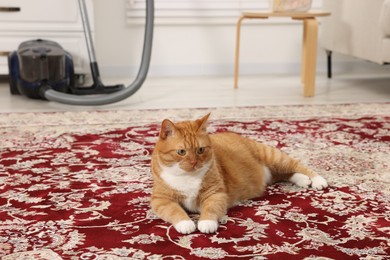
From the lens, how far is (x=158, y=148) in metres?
1.61

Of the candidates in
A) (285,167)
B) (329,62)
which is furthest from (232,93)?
(285,167)

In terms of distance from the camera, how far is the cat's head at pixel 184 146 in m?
1.55

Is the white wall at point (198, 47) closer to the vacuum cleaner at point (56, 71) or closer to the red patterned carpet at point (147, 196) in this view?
the vacuum cleaner at point (56, 71)

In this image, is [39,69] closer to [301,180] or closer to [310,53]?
[310,53]

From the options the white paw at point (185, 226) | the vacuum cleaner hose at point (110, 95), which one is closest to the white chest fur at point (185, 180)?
the white paw at point (185, 226)

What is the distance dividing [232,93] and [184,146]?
2193mm

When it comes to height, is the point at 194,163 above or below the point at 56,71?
below

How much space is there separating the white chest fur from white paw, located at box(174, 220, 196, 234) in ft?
0.33

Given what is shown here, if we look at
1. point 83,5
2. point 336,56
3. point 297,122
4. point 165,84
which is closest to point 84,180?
point 297,122

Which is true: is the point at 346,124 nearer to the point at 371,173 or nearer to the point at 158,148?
the point at 371,173

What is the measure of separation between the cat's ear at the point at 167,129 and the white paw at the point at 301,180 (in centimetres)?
53

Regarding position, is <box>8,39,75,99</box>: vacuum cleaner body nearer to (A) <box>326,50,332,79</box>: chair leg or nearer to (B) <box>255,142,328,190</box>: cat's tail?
(B) <box>255,142,328,190</box>: cat's tail

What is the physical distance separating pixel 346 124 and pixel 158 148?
145 cm

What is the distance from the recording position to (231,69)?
4.48 metres
